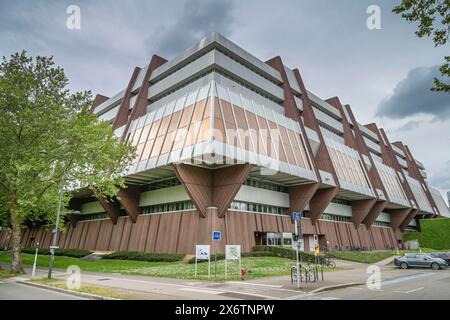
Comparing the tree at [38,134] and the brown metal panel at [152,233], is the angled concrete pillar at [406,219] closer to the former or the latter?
the brown metal panel at [152,233]

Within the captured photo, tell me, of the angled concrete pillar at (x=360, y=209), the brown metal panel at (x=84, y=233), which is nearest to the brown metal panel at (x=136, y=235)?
the brown metal panel at (x=84, y=233)

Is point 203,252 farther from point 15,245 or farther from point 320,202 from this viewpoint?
point 320,202

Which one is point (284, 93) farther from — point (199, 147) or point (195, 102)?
point (199, 147)

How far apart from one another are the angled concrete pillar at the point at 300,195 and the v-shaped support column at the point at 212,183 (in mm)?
12831

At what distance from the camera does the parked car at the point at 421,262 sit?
26978mm

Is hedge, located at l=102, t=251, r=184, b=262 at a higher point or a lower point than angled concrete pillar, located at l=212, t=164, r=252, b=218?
lower

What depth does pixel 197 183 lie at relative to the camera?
32.4m

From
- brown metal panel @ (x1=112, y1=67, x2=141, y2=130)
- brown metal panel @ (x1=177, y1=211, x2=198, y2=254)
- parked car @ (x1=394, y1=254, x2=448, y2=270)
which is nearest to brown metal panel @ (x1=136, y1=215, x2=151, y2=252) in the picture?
brown metal panel @ (x1=177, y1=211, x2=198, y2=254)

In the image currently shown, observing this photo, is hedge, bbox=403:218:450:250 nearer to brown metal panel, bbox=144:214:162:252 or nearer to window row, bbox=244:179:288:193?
window row, bbox=244:179:288:193

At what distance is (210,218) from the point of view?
31625 mm

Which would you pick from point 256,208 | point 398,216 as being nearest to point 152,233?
point 256,208

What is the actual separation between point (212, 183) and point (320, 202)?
19.2 meters

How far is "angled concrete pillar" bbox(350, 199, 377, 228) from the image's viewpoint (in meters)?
54.2
